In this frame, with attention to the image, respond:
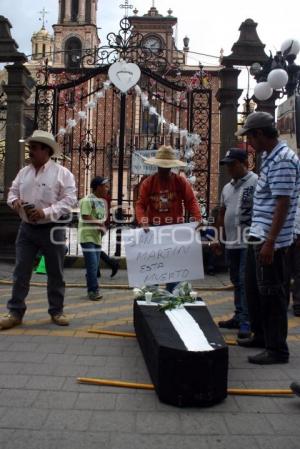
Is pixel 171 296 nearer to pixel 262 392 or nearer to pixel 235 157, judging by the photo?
pixel 262 392

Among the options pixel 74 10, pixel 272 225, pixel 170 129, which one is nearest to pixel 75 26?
pixel 74 10

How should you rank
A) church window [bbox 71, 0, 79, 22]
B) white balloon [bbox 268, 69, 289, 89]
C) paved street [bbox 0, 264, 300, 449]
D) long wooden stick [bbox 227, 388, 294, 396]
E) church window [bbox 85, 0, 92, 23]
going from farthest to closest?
church window [bbox 85, 0, 92, 23]
church window [bbox 71, 0, 79, 22]
white balloon [bbox 268, 69, 289, 89]
long wooden stick [bbox 227, 388, 294, 396]
paved street [bbox 0, 264, 300, 449]

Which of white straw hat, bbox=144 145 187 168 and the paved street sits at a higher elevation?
white straw hat, bbox=144 145 187 168

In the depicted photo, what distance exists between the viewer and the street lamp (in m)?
9.61

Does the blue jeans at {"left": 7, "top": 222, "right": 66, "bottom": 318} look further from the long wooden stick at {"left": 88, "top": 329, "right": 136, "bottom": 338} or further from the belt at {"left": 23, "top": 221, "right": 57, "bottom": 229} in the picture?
the long wooden stick at {"left": 88, "top": 329, "right": 136, "bottom": 338}

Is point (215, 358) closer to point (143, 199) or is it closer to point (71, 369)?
point (71, 369)

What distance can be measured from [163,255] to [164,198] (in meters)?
0.72

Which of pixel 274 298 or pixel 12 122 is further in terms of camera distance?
pixel 12 122

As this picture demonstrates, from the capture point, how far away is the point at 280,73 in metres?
9.59

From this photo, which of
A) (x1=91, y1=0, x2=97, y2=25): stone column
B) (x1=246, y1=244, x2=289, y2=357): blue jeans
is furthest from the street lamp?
(x1=91, y1=0, x2=97, y2=25): stone column

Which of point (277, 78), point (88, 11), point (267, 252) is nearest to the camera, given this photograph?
point (267, 252)

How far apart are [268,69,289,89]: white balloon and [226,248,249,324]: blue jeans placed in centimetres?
504

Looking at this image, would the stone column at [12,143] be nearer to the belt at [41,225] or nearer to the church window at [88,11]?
the belt at [41,225]

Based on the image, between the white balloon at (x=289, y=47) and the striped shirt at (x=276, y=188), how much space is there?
21.7ft
